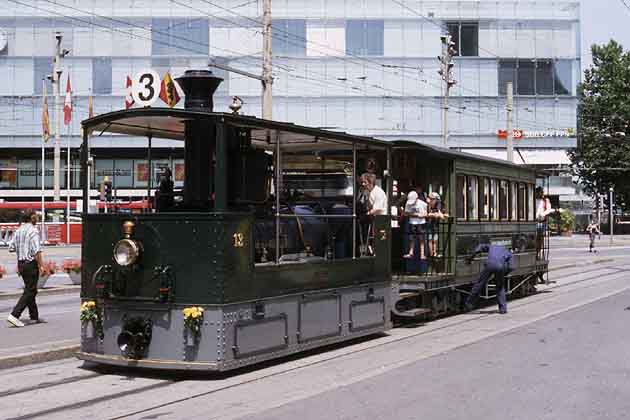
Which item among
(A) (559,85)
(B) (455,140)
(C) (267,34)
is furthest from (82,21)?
(C) (267,34)

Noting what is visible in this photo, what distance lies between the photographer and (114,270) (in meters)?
10.5

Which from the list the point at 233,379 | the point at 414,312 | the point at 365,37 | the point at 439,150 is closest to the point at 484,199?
the point at 439,150

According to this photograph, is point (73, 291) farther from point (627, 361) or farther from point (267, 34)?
point (627, 361)

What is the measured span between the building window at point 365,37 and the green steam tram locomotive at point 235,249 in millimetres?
48510

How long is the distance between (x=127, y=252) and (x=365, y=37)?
174 feet

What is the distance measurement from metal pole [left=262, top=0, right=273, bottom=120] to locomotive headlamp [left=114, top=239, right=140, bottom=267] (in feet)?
43.1

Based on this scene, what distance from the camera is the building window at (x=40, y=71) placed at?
60.4 m

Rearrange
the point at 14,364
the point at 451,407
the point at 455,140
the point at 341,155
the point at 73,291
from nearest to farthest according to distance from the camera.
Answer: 1. the point at 451,407
2. the point at 14,364
3. the point at 341,155
4. the point at 73,291
5. the point at 455,140

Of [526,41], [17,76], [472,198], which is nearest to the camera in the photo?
[472,198]

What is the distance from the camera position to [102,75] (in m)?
60.5

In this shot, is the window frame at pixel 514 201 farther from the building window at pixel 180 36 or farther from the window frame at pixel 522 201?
the building window at pixel 180 36

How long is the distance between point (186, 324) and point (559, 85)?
5858 cm

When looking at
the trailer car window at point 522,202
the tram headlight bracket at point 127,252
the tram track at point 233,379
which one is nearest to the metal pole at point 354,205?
the tram track at point 233,379

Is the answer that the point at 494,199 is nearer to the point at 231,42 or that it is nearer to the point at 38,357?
the point at 38,357
